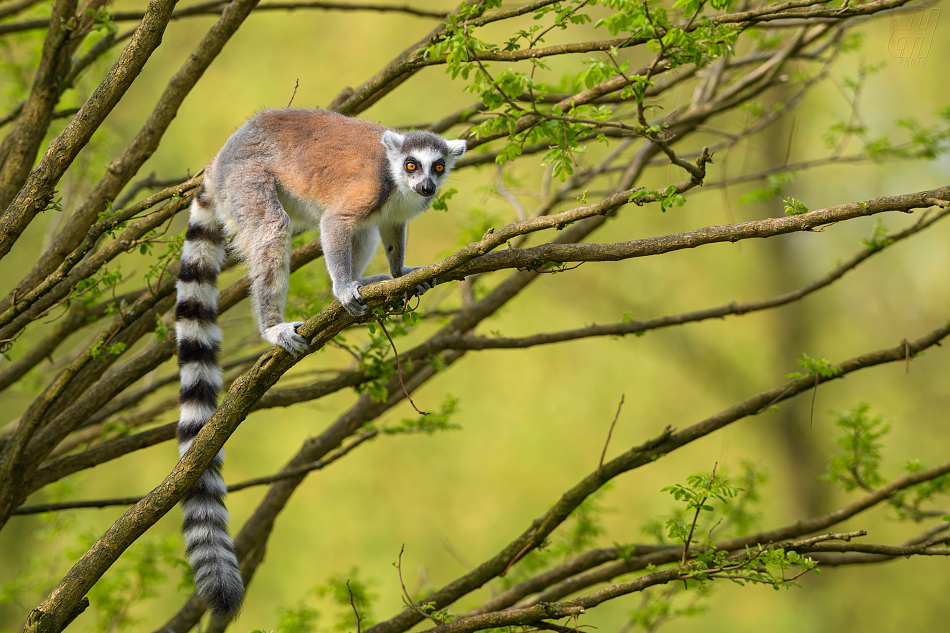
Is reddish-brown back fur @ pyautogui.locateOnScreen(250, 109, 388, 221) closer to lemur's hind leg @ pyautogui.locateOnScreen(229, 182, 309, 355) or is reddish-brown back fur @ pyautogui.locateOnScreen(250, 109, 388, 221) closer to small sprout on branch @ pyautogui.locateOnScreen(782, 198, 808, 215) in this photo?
lemur's hind leg @ pyautogui.locateOnScreen(229, 182, 309, 355)

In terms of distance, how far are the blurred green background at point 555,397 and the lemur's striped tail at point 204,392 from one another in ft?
25.3

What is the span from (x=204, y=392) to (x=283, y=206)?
3.46ft

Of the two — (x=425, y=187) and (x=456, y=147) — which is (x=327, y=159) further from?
(x=456, y=147)

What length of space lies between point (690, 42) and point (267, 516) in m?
3.54

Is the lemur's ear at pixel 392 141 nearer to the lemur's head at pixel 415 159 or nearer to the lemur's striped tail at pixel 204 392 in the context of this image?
the lemur's head at pixel 415 159

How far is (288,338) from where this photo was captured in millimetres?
3086

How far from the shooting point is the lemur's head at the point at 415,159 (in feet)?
11.9

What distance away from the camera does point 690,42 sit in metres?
3.01

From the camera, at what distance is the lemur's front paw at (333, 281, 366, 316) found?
2.88 meters

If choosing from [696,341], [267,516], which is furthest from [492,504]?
[267,516]

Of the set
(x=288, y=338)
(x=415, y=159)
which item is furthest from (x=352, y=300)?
(x=415, y=159)

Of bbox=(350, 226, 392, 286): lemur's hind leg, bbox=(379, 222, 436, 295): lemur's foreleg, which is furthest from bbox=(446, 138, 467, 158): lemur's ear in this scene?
bbox=(350, 226, 392, 286): lemur's hind leg

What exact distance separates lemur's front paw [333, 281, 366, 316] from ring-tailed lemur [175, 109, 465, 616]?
28 millimetres

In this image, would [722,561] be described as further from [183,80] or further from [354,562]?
[354,562]
